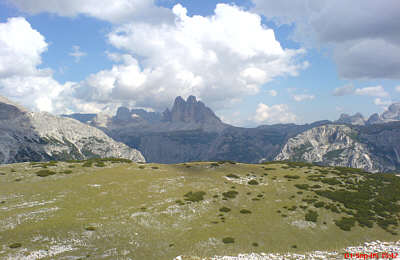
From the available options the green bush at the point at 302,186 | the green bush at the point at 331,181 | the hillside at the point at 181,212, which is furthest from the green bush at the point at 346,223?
the green bush at the point at 331,181

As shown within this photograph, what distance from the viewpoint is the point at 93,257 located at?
96.2 feet

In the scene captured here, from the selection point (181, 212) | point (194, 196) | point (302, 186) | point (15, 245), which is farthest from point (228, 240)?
point (302, 186)

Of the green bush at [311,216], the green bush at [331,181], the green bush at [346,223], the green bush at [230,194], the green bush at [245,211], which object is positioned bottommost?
the green bush at [346,223]

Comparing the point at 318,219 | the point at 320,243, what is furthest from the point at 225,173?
the point at 320,243

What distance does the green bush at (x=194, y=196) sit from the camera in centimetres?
4741

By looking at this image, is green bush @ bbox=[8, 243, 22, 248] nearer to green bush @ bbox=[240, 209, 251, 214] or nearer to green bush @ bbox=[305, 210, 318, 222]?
green bush @ bbox=[240, 209, 251, 214]

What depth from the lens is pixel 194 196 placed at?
160 feet

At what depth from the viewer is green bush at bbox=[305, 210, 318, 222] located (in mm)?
41625

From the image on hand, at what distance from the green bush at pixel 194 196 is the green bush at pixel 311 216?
18.3 meters

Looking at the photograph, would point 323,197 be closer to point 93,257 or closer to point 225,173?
point 225,173

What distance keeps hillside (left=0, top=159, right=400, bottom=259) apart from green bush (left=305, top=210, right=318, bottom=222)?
0.16m

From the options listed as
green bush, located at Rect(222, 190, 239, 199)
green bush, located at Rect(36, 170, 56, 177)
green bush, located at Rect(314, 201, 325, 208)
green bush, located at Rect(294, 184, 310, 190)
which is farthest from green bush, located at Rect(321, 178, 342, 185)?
green bush, located at Rect(36, 170, 56, 177)

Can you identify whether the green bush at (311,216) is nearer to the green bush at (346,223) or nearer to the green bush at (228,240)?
the green bush at (346,223)

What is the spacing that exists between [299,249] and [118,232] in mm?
24194
